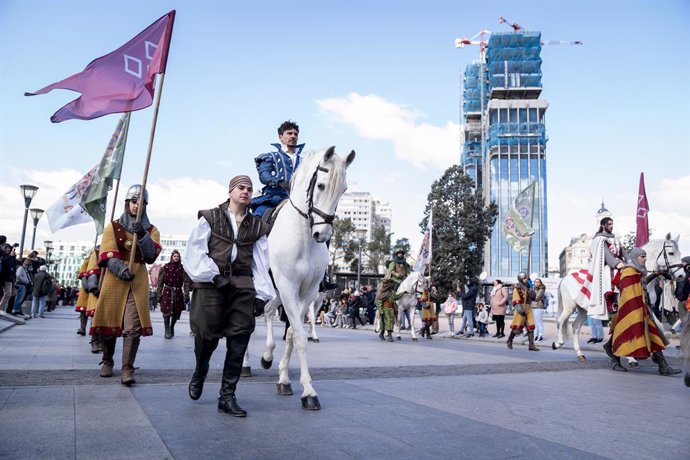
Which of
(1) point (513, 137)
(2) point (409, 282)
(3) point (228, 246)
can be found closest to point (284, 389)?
(3) point (228, 246)

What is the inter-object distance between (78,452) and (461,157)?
15836cm

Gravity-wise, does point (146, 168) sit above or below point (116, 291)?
above

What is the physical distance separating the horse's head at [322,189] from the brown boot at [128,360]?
2.34m

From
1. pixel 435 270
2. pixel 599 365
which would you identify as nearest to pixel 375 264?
pixel 435 270

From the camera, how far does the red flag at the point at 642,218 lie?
1606 centimetres

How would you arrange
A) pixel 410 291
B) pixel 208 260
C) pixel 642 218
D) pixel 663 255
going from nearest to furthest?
pixel 208 260 < pixel 663 255 < pixel 642 218 < pixel 410 291

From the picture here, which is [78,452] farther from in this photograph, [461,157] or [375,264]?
[461,157]

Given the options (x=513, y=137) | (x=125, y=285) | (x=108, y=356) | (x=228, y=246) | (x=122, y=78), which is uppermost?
(x=513, y=137)

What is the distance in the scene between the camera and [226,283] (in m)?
4.45

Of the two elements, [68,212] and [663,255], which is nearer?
[663,255]

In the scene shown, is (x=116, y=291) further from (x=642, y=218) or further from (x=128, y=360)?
(x=642, y=218)

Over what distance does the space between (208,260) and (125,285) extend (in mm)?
2024

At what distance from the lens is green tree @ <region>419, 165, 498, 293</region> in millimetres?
50500

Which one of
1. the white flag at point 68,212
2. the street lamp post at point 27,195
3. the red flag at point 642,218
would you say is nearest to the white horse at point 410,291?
the red flag at point 642,218
